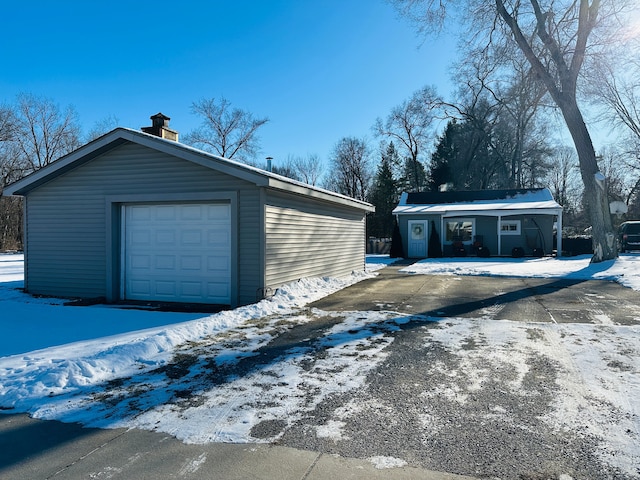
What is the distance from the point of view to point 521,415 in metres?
3.16

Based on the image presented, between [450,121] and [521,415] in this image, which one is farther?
[450,121]

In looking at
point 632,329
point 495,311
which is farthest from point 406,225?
point 632,329

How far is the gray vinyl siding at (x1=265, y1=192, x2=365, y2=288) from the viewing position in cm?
844

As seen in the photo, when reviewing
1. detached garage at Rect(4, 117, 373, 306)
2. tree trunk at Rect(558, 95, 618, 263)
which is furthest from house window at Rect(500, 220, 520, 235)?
detached garage at Rect(4, 117, 373, 306)

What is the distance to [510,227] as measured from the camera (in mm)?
20719

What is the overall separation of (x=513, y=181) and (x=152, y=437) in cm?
3649

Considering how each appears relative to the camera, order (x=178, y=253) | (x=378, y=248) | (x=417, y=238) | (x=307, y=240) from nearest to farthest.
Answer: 1. (x=178, y=253)
2. (x=307, y=240)
3. (x=417, y=238)
4. (x=378, y=248)

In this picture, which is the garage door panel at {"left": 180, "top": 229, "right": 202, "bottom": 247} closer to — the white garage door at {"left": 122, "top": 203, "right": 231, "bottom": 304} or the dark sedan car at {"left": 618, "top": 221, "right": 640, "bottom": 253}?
the white garage door at {"left": 122, "top": 203, "right": 231, "bottom": 304}

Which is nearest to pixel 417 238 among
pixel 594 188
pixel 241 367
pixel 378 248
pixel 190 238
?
pixel 378 248

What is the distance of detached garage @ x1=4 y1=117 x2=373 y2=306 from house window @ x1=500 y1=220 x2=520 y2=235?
14215mm

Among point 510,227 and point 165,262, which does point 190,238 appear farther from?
point 510,227

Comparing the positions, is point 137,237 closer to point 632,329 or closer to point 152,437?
point 152,437

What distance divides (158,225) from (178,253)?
2.57ft

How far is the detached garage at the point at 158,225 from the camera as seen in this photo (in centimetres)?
813
